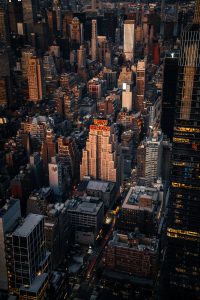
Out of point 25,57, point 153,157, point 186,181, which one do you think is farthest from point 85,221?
point 25,57

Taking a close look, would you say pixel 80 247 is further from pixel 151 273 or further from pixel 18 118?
pixel 18 118

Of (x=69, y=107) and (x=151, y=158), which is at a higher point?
(x=69, y=107)

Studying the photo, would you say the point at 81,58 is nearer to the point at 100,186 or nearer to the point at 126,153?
the point at 126,153

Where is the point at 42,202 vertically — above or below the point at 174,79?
below

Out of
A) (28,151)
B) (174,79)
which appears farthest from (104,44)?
(28,151)

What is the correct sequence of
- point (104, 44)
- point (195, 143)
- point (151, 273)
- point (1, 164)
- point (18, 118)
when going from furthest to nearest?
point (104, 44) < point (18, 118) < point (1, 164) < point (151, 273) < point (195, 143)

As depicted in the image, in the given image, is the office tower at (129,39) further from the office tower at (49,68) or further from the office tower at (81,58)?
the office tower at (49,68)

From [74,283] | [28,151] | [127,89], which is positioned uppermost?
[127,89]
